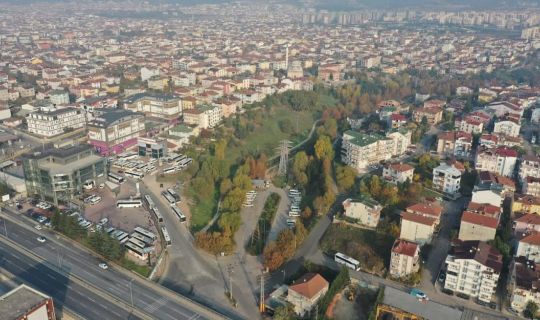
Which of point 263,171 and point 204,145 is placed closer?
point 263,171

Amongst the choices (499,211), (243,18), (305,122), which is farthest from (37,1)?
(499,211)

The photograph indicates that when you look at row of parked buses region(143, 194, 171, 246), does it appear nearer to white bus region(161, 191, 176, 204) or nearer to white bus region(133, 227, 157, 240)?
white bus region(133, 227, 157, 240)

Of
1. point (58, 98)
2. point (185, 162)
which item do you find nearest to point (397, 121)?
point (185, 162)

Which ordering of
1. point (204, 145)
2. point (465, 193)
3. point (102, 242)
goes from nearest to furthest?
point (102, 242)
point (465, 193)
point (204, 145)

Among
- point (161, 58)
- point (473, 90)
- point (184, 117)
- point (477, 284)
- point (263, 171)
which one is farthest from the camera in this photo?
point (161, 58)

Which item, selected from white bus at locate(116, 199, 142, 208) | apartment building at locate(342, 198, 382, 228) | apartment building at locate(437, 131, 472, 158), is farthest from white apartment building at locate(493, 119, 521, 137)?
white bus at locate(116, 199, 142, 208)

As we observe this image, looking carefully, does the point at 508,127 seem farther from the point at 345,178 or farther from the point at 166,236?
the point at 166,236

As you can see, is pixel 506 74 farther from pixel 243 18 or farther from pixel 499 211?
pixel 243 18
